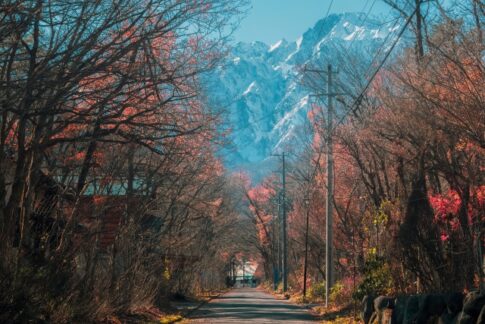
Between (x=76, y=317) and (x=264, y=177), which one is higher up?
(x=264, y=177)

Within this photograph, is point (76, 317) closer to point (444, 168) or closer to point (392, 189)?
point (444, 168)

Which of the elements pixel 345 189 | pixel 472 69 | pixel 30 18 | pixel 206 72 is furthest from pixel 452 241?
pixel 345 189

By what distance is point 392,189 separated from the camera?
80.4ft

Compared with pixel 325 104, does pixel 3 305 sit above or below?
below

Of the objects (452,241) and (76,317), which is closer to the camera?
(76,317)

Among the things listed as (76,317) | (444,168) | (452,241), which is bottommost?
(76,317)

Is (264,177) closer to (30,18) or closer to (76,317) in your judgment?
(76,317)

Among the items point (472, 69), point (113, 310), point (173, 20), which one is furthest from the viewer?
point (113, 310)

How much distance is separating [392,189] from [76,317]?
43.2ft

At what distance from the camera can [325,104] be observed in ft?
94.4

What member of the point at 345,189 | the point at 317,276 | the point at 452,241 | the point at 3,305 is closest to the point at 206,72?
the point at 3,305

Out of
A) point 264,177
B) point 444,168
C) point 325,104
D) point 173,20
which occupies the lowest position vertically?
point 444,168

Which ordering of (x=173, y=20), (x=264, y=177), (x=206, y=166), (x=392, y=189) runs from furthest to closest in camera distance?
(x=264, y=177) < (x=206, y=166) < (x=392, y=189) < (x=173, y=20)

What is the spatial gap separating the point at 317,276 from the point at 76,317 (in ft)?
136
